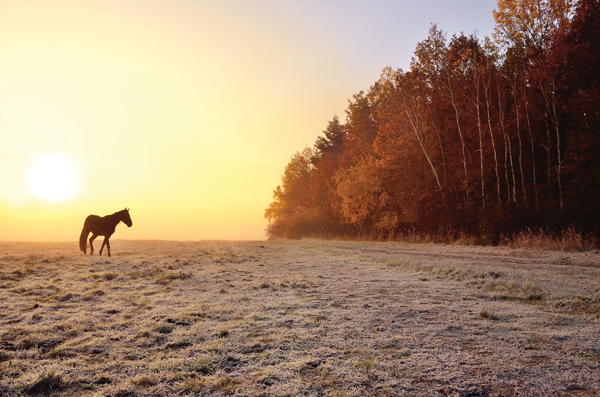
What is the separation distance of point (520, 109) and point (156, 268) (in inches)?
896

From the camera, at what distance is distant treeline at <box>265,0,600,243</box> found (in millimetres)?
19344

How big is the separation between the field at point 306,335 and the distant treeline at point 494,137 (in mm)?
11602

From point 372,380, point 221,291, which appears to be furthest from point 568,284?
point 221,291

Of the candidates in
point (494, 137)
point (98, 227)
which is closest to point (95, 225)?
point (98, 227)

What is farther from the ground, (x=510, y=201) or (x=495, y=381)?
(x=510, y=201)

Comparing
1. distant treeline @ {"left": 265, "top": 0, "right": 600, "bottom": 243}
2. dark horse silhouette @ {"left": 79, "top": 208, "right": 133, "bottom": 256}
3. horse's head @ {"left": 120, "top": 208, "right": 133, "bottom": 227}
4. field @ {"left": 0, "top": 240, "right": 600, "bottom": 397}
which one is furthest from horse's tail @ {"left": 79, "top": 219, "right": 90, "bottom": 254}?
distant treeline @ {"left": 265, "top": 0, "right": 600, "bottom": 243}

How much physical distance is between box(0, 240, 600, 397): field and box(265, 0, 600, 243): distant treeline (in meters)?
11.6

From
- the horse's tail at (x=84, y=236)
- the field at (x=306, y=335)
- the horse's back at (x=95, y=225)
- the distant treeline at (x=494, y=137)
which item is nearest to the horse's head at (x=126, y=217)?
the horse's back at (x=95, y=225)

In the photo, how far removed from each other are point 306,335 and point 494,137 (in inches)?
920

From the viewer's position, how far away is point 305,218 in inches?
1902

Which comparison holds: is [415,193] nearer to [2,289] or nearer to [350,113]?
[350,113]

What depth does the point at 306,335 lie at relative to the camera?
504 centimetres

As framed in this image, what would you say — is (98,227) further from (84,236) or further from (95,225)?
(84,236)

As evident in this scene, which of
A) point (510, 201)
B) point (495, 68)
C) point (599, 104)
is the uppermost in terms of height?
point (495, 68)
